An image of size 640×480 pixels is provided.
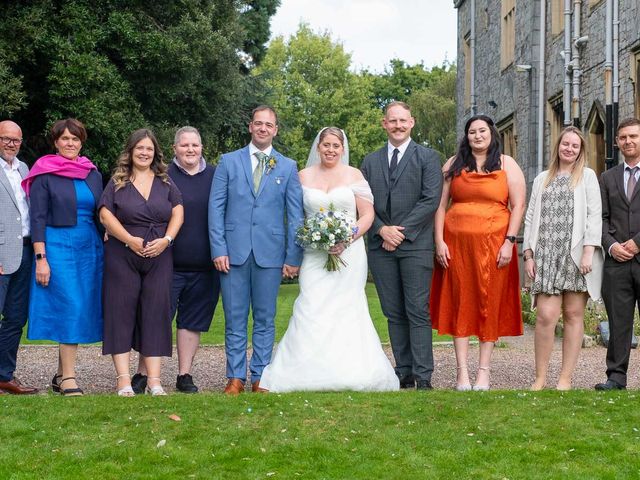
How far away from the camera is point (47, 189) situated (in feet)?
25.8

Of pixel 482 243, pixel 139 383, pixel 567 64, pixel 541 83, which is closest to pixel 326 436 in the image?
Answer: pixel 482 243

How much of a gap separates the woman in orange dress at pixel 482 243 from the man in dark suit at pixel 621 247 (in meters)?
0.77

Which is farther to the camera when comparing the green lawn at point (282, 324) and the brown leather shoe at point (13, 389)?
the green lawn at point (282, 324)

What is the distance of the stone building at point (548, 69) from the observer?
1617cm

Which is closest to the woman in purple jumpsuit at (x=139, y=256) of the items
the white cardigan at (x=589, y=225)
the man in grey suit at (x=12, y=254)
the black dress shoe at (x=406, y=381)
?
the man in grey suit at (x=12, y=254)

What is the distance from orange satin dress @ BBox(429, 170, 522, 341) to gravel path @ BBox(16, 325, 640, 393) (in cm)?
133

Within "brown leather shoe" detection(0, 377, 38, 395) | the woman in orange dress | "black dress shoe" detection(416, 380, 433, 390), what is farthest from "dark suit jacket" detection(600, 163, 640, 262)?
"brown leather shoe" detection(0, 377, 38, 395)

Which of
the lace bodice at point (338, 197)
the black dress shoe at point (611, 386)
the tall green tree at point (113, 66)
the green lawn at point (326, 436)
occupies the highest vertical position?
the tall green tree at point (113, 66)

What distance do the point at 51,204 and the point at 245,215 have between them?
1.64 metres

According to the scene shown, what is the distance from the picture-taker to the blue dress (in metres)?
7.85

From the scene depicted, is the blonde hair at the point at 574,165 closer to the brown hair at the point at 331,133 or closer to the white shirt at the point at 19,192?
the brown hair at the point at 331,133

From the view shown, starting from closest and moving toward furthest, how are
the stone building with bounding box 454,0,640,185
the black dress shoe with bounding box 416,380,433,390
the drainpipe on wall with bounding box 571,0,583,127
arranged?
the black dress shoe with bounding box 416,380,433,390 → the stone building with bounding box 454,0,640,185 → the drainpipe on wall with bounding box 571,0,583,127

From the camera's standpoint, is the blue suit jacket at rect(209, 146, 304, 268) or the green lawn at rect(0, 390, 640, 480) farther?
the blue suit jacket at rect(209, 146, 304, 268)

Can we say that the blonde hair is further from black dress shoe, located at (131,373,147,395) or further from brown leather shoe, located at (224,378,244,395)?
black dress shoe, located at (131,373,147,395)
